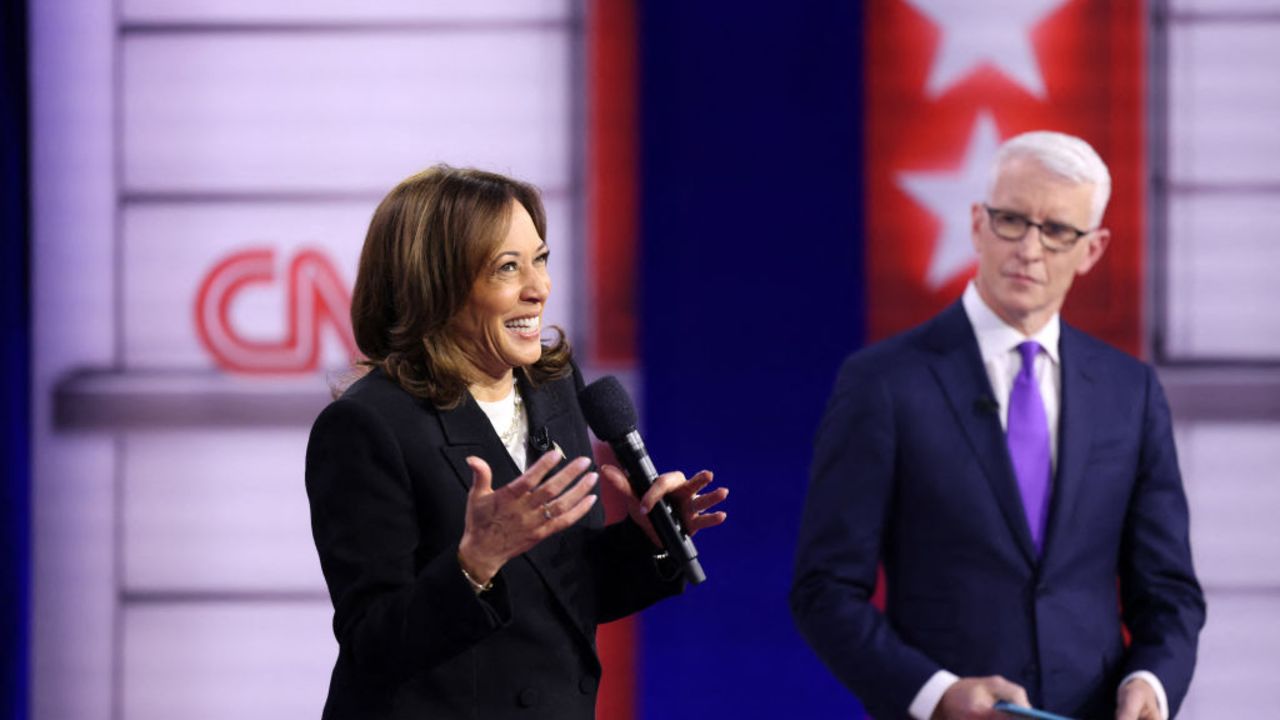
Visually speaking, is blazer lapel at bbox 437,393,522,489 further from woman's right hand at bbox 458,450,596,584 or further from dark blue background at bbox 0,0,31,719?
dark blue background at bbox 0,0,31,719

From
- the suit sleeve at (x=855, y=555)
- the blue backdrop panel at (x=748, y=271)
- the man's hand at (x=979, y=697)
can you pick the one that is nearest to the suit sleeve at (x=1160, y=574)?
the man's hand at (x=979, y=697)

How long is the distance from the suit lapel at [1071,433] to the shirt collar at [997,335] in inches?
0.9

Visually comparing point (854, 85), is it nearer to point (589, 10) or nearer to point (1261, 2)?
point (589, 10)

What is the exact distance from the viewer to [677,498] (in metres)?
1.59

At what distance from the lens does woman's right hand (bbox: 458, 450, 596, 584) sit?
4.42 ft

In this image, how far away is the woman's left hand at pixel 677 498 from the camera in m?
1.52

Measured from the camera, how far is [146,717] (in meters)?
3.52

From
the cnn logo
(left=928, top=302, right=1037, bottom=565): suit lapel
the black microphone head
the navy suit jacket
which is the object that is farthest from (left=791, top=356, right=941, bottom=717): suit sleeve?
the cnn logo

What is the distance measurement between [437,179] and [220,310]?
2095 millimetres

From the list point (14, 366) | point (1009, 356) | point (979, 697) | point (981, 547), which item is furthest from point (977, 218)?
point (14, 366)

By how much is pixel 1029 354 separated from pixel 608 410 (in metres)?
0.87

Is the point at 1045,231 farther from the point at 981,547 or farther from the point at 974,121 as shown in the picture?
the point at 974,121

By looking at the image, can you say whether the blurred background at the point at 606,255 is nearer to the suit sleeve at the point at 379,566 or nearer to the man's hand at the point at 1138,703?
the man's hand at the point at 1138,703

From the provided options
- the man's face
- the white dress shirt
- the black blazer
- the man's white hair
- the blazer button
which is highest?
the man's white hair
